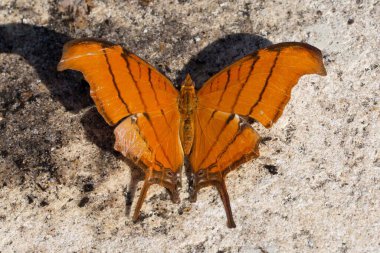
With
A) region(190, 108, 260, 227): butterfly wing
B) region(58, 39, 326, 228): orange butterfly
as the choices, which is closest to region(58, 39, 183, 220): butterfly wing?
region(58, 39, 326, 228): orange butterfly

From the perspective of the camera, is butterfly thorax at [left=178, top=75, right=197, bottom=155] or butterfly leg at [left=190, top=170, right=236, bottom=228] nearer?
butterfly leg at [left=190, top=170, right=236, bottom=228]

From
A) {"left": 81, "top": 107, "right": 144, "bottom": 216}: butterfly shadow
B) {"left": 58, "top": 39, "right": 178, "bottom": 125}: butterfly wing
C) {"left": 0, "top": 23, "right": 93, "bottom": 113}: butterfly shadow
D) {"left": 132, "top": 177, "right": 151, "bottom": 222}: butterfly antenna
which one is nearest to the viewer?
{"left": 132, "top": 177, "right": 151, "bottom": 222}: butterfly antenna

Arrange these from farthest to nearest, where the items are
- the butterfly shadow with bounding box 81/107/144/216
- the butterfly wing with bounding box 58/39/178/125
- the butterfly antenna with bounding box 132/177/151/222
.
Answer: the butterfly shadow with bounding box 81/107/144/216 → the butterfly wing with bounding box 58/39/178/125 → the butterfly antenna with bounding box 132/177/151/222

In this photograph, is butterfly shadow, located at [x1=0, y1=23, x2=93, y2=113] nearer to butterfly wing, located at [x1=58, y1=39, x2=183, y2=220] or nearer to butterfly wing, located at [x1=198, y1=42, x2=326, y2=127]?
butterfly wing, located at [x1=58, y1=39, x2=183, y2=220]

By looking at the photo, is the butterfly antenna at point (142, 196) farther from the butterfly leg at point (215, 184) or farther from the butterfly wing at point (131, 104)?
the butterfly leg at point (215, 184)

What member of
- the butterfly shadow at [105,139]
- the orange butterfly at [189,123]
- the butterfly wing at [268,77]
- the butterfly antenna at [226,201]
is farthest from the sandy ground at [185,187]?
the butterfly wing at [268,77]

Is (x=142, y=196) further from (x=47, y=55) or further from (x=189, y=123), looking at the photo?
(x=47, y=55)

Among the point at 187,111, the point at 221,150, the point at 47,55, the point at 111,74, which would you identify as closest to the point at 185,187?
the point at 221,150
